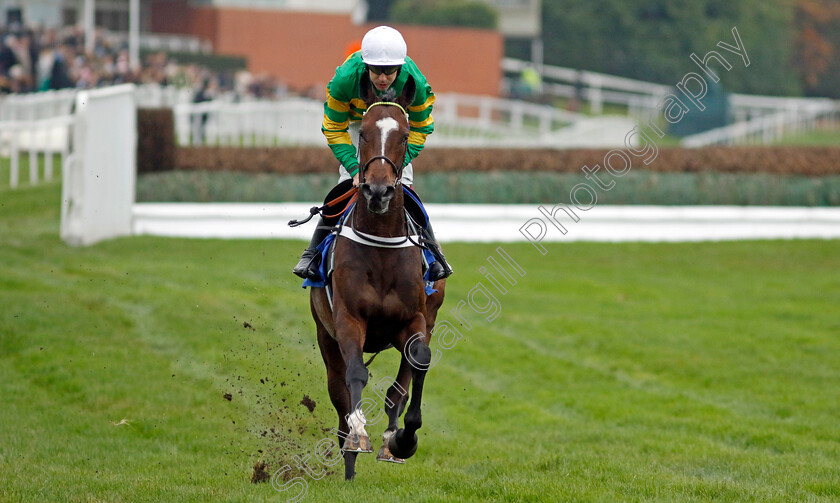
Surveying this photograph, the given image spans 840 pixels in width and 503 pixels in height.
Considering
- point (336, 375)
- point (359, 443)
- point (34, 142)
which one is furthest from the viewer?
point (34, 142)

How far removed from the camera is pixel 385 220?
5.87 m

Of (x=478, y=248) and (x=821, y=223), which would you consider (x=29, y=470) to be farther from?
(x=821, y=223)

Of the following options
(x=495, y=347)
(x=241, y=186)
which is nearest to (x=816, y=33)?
(x=241, y=186)

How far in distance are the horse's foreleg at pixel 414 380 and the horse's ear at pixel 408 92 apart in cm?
121

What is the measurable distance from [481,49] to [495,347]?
30.4 m

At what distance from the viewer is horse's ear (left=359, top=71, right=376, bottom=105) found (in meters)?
5.87

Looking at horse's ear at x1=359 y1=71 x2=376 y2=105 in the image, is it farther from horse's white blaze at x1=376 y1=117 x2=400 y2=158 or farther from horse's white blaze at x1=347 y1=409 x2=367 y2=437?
horse's white blaze at x1=347 y1=409 x2=367 y2=437

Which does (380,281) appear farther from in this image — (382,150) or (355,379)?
(382,150)

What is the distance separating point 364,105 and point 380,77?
531 mm

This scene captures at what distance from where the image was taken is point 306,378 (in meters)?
9.50

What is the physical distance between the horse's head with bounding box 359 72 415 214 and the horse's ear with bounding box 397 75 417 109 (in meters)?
0.11

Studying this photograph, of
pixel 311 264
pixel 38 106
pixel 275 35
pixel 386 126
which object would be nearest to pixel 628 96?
pixel 275 35

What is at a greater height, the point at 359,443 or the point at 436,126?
the point at 436,126

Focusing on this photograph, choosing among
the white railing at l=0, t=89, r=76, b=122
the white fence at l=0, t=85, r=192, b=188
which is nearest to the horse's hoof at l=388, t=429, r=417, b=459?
the white fence at l=0, t=85, r=192, b=188
